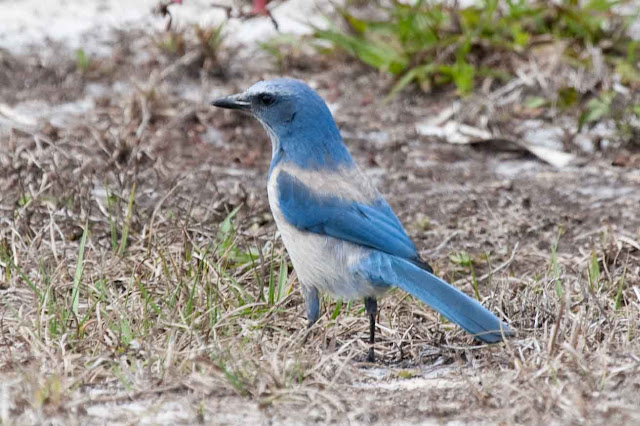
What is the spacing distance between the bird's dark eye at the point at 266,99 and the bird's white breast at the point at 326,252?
310 millimetres

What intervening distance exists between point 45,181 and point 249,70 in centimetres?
276

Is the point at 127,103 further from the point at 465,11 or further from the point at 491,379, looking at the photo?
the point at 491,379

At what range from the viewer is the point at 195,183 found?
19.6 feet

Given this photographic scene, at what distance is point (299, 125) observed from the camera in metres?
4.45

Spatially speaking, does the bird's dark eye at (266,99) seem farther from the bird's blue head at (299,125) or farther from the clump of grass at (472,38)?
the clump of grass at (472,38)

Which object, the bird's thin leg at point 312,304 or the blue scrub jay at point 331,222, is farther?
the bird's thin leg at point 312,304

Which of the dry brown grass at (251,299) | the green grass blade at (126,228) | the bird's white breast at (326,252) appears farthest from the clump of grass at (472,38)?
the bird's white breast at (326,252)

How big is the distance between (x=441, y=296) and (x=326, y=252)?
0.55 meters

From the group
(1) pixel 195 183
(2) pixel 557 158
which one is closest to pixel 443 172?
(2) pixel 557 158

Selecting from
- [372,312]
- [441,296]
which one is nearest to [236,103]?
[372,312]

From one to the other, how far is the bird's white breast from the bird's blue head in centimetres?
8

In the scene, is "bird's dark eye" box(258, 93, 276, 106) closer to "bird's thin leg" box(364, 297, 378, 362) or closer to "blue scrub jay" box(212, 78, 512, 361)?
"blue scrub jay" box(212, 78, 512, 361)

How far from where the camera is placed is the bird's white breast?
4.16m

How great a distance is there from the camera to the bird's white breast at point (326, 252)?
4.16 m
